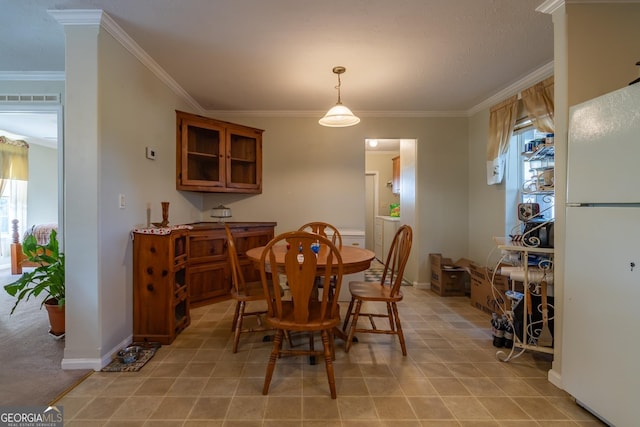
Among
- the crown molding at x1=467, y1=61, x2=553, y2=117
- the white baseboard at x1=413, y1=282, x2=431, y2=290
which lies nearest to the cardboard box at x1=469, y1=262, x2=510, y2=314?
the white baseboard at x1=413, y1=282, x2=431, y2=290

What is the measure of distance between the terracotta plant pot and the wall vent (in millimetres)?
1993

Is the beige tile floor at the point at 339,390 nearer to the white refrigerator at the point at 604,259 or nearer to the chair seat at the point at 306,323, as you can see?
the white refrigerator at the point at 604,259

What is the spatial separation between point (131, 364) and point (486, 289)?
3.25 m

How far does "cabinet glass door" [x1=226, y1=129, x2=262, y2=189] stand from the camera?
3707mm

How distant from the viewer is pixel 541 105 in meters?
2.53

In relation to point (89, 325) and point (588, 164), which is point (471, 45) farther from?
point (89, 325)

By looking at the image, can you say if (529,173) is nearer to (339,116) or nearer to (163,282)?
(339,116)

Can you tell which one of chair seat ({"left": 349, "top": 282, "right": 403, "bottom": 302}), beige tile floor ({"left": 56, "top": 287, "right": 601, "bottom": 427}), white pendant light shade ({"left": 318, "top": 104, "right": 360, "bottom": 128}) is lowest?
beige tile floor ({"left": 56, "top": 287, "right": 601, "bottom": 427})

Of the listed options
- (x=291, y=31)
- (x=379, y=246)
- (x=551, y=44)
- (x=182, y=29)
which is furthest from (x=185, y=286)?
(x=379, y=246)

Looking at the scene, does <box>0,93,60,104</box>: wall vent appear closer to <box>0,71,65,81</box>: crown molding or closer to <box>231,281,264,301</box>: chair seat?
<box>0,71,65,81</box>: crown molding

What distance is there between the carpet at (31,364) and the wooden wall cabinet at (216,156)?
1.73 meters

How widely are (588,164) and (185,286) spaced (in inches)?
118

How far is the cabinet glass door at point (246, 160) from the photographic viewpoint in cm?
371

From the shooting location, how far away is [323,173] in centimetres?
391
